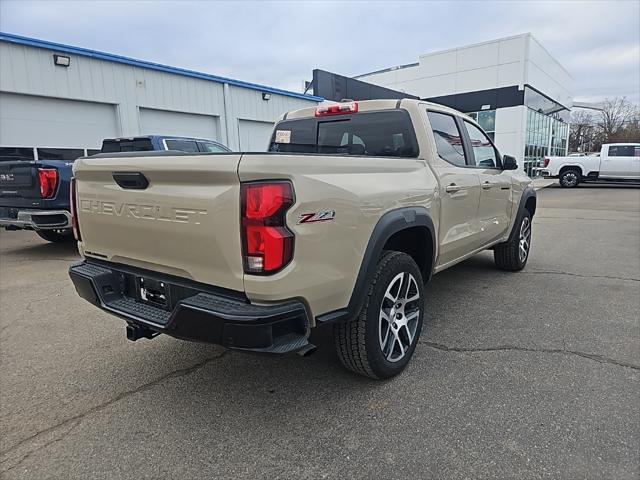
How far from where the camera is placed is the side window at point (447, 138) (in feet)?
12.0

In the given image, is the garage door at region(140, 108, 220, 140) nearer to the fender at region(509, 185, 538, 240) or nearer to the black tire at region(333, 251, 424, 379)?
the fender at region(509, 185, 538, 240)

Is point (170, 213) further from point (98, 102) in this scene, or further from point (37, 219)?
point (98, 102)

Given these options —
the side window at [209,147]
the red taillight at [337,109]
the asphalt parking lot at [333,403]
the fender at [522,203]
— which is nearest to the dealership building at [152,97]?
the side window at [209,147]

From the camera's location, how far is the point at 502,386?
280 centimetres

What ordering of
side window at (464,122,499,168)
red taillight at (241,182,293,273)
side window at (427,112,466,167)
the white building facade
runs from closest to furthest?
red taillight at (241,182,293,273), side window at (427,112,466,167), side window at (464,122,499,168), the white building facade

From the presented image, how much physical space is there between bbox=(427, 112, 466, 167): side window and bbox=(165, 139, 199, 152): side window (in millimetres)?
5612

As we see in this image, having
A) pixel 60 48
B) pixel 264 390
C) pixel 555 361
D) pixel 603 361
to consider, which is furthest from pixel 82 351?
pixel 60 48

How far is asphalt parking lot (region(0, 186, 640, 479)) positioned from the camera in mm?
2148

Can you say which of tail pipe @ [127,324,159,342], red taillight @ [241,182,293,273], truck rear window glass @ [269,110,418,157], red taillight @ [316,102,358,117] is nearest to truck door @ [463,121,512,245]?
truck rear window glass @ [269,110,418,157]

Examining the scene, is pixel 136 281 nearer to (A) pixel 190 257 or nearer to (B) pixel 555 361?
(A) pixel 190 257

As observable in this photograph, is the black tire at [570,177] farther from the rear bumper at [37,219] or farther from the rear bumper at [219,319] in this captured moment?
the rear bumper at [219,319]

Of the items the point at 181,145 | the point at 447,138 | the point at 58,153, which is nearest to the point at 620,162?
the point at 181,145

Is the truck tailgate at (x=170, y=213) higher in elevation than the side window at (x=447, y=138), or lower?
lower

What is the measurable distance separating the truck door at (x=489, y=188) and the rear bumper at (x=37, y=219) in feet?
18.5
